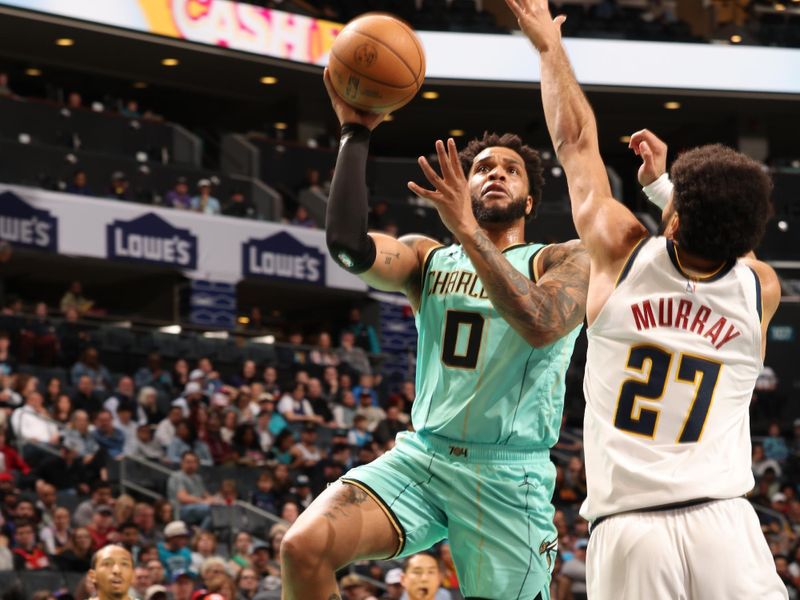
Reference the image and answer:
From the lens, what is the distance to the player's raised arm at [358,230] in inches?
205

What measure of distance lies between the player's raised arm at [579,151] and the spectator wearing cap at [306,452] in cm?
1165

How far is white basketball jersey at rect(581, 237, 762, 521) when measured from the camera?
4020 mm

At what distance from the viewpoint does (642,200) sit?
31.0 meters

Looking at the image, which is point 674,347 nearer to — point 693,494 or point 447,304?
point 693,494

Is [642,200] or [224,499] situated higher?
[642,200]

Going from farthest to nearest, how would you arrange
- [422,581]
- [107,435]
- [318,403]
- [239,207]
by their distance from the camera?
1. [239,207]
2. [318,403]
3. [107,435]
4. [422,581]

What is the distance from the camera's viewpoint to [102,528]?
40.7 feet

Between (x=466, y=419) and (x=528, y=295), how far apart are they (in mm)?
684

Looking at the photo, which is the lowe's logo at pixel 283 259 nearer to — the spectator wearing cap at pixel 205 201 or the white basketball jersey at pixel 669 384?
the spectator wearing cap at pixel 205 201

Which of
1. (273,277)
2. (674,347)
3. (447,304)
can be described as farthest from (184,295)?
(674,347)

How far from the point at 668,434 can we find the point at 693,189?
0.72 meters

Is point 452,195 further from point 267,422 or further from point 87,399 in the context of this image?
point 267,422

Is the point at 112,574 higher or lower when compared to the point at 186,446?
higher

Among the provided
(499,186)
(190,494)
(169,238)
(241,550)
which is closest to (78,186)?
(169,238)
